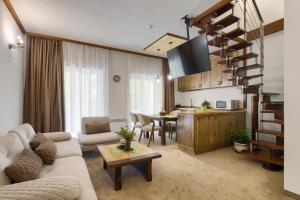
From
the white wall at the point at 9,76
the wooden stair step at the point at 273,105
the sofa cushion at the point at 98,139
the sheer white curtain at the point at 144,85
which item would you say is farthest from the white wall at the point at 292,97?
the white wall at the point at 9,76

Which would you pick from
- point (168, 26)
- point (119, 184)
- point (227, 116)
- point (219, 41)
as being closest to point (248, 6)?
point (219, 41)

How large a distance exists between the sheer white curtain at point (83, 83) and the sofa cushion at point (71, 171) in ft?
8.17

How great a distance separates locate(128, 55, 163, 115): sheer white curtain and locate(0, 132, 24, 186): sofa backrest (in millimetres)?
3640

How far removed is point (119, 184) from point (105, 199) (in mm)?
264

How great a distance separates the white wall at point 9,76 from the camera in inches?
98.8

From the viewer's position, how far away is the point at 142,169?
256cm

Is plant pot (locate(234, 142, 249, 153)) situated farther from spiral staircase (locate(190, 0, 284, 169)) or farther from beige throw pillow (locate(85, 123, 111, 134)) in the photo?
beige throw pillow (locate(85, 123, 111, 134))

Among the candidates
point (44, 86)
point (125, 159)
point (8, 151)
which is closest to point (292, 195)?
point (125, 159)

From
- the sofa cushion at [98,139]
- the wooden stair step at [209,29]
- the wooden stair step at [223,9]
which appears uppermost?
the wooden stair step at [223,9]

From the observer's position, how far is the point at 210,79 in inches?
201

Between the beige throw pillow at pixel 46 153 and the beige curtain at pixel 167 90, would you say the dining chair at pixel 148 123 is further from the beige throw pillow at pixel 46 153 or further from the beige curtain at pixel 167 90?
the beige throw pillow at pixel 46 153

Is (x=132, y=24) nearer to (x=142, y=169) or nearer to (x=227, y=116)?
(x=142, y=169)

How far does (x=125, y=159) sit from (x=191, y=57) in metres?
2.54

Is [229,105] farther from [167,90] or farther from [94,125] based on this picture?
[94,125]
